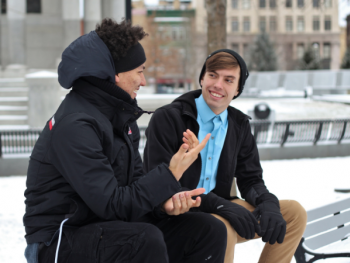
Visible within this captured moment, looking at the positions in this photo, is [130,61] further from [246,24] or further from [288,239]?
[246,24]

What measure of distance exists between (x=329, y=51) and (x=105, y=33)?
73.0m

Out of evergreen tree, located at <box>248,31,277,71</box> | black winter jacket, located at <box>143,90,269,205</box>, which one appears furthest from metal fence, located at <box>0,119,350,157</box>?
evergreen tree, located at <box>248,31,277,71</box>

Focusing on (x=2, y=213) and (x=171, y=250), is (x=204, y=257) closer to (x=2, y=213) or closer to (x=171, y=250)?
(x=171, y=250)

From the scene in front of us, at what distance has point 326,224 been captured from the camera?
10.3 feet

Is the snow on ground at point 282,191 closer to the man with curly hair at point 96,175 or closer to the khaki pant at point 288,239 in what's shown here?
the khaki pant at point 288,239

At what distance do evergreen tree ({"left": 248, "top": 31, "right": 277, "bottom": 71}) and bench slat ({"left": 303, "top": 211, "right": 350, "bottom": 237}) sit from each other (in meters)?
44.0

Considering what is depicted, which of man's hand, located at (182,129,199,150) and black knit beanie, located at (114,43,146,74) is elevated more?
black knit beanie, located at (114,43,146,74)

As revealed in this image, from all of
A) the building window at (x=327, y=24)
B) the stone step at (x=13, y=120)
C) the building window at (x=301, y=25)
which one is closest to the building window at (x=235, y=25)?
the building window at (x=301, y=25)

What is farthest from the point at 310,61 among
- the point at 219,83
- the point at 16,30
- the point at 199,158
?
the point at 199,158

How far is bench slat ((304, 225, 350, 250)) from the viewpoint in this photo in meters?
3.07

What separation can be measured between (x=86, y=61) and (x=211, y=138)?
118cm

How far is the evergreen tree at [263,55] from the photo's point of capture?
46.1 m

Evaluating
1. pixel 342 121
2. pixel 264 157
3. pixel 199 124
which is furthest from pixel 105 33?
pixel 342 121

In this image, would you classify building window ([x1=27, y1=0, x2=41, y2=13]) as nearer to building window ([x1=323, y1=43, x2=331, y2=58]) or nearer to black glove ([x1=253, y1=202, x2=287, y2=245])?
black glove ([x1=253, y1=202, x2=287, y2=245])
